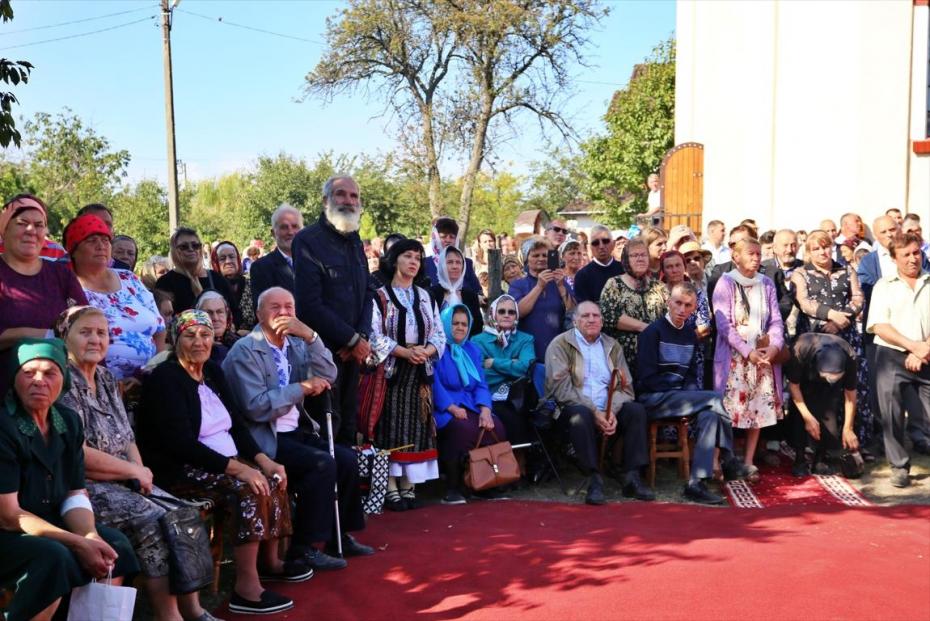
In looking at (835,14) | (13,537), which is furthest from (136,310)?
(835,14)

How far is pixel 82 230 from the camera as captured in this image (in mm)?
5676

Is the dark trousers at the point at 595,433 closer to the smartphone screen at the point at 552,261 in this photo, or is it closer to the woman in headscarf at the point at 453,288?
the woman in headscarf at the point at 453,288

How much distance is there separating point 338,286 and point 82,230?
188 centimetres

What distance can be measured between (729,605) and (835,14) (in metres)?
11.7

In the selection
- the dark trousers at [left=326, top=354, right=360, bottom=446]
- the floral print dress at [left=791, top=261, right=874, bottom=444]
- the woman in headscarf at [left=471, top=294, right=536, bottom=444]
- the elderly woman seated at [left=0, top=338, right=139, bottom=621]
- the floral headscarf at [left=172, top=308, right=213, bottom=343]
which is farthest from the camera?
the floral print dress at [left=791, top=261, right=874, bottom=444]

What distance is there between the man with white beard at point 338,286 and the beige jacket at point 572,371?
1852 millimetres

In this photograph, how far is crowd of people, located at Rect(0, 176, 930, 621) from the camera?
15.3ft

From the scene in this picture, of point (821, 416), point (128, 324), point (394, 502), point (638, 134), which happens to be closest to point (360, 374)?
point (394, 502)

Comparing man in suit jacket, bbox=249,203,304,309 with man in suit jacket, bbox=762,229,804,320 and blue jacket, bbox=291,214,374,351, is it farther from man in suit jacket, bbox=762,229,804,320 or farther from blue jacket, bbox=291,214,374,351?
man in suit jacket, bbox=762,229,804,320

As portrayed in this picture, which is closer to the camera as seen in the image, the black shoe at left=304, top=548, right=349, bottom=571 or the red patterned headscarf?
the red patterned headscarf

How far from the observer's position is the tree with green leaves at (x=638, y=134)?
26.8 metres

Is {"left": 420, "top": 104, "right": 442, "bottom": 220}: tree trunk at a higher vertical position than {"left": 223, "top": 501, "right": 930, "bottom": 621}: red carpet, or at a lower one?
higher

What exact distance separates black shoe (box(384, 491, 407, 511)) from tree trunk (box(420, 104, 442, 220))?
1605 centimetres

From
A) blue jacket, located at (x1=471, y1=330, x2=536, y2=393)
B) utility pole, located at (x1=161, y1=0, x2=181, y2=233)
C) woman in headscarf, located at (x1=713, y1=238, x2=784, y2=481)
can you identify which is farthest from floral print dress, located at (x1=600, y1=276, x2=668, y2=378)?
utility pole, located at (x1=161, y1=0, x2=181, y2=233)
